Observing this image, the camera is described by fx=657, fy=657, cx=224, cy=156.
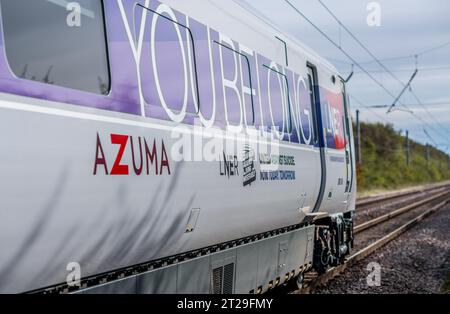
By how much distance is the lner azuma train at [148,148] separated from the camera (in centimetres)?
375

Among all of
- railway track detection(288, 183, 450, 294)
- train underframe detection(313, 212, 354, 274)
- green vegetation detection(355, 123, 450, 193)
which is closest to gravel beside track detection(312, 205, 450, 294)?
railway track detection(288, 183, 450, 294)

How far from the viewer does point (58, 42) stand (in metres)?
4.12

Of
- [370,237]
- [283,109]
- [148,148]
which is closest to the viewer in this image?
[148,148]

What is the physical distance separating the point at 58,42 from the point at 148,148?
1.11 m

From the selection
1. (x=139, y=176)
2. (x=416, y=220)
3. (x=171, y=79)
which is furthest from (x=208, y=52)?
(x=416, y=220)

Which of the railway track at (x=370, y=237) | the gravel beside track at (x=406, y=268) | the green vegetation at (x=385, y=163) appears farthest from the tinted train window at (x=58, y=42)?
the green vegetation at (x=385, y=163)

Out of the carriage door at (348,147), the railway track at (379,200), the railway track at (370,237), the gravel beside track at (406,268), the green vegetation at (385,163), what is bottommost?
the gravel beside track at (406,268)

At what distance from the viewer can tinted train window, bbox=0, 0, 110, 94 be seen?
3783 mm

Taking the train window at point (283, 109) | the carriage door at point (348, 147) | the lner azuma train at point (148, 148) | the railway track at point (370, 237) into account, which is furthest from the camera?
the carriage door at point (348, 147)

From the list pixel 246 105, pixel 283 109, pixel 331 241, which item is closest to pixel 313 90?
pixel 283 109

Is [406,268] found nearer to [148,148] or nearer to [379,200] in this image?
[148,148]

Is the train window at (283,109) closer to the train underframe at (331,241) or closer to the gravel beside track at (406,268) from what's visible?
the train underframe at (331,241)

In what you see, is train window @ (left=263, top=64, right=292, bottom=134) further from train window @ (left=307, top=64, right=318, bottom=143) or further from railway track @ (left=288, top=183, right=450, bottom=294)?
railway track @ (left=288, top=183, right=450, bottom=294)
